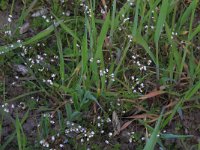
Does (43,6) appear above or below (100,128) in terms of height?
above

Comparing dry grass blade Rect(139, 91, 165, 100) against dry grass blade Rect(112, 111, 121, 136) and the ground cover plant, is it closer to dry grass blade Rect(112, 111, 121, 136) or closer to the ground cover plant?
the ground cover plant

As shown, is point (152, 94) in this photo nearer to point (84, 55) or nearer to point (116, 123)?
point (116, 123)

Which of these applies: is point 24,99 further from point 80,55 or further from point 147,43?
point 147,43

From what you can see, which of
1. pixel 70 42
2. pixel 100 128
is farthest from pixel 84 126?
pixel 70 42

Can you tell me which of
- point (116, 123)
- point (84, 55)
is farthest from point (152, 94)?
point (84, 55)

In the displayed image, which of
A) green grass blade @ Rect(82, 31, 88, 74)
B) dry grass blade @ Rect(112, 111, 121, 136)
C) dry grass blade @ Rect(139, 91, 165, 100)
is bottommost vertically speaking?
dry grass blade @ Rect(112, 111, 121, 136)

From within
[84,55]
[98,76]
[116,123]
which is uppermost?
[84,55]

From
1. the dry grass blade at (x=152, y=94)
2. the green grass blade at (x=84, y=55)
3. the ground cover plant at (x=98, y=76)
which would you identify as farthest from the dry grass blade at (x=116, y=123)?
the green grass blade at (x=84, y=55)

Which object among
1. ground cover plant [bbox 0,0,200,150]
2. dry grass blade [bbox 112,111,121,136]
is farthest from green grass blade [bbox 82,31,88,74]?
dry grass blade [bbox 112,111,121,136]
